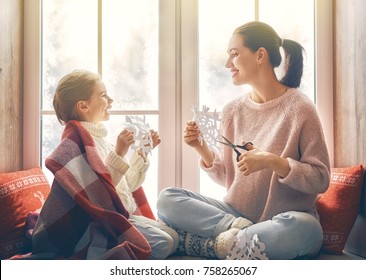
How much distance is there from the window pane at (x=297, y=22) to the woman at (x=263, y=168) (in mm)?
121

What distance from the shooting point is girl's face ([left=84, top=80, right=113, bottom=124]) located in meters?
1.07

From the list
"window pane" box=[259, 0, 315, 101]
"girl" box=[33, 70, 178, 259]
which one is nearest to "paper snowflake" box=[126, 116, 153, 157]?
"girl" box=[33, 70, 178, 259]

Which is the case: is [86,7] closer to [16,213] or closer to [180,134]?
[180,134]

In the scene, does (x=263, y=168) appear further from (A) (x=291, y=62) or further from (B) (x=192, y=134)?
(A) (x=291, y=62)

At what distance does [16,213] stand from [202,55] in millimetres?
758

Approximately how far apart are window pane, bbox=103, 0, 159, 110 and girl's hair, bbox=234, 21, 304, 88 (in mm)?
319

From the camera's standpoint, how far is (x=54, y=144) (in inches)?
50.6

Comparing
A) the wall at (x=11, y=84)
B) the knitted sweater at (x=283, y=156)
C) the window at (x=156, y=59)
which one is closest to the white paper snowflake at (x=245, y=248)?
the knitted sweater at (x=283, y=156)

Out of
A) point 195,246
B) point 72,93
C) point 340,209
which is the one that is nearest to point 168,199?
point 195,246

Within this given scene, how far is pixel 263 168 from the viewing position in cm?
102

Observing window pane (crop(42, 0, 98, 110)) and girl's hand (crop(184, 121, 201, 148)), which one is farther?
window pane (crop(42, 0, 98, 110))

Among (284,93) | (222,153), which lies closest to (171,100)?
(222,153)

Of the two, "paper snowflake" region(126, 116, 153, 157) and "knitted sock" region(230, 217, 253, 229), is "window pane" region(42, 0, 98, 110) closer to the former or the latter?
"paper snowflake" region(126, 116, 153, 157)

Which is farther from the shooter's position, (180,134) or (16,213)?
(180,134)
